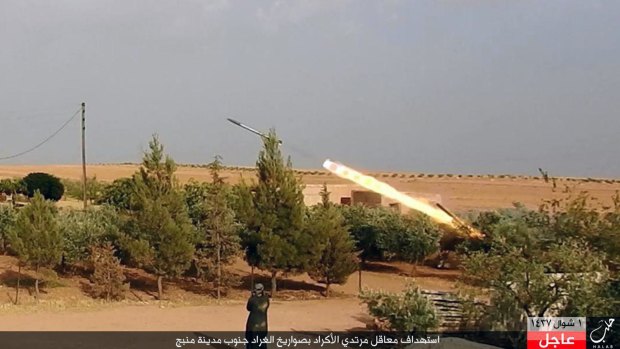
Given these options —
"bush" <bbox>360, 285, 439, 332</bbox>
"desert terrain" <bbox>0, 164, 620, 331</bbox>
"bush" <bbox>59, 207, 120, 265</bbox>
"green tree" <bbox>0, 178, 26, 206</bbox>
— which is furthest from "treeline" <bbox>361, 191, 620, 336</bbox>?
"green tree" <bbox>0, 178, 26, 206</bbox>

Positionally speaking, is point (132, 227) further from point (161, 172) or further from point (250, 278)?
point (250, 278)

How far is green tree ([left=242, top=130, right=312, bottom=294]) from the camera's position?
23234 millimetres

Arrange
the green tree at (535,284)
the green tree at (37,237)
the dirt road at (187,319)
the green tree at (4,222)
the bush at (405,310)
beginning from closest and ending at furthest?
1. the green tree at (535,284)
2. the bush at (405,310)
3. the dirt road at (187,319)
4. the green tree at (37,237)
5. the green tree at (4,222)

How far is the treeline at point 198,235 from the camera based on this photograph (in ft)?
72.6

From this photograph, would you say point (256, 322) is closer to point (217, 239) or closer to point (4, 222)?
point (217, 239)

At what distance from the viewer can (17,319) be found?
709 inches

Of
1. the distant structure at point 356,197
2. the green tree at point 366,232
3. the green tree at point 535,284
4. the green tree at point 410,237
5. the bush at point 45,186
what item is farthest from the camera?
the bush at point 45,186

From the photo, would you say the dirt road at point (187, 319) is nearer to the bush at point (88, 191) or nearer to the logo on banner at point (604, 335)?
the logo on banner at point (604, 335)

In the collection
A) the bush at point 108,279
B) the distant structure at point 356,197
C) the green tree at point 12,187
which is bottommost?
the bush at point 108,279

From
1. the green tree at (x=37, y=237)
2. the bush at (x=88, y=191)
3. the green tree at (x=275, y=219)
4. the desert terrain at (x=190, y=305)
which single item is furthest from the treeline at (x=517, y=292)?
the bush at (x=88, y=191)

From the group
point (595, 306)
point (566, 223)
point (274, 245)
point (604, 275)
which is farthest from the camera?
point (274, 245)

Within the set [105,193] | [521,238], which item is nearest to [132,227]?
[521,238]

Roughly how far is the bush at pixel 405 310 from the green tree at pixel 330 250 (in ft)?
29.7

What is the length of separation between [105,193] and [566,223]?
90.9 ft
